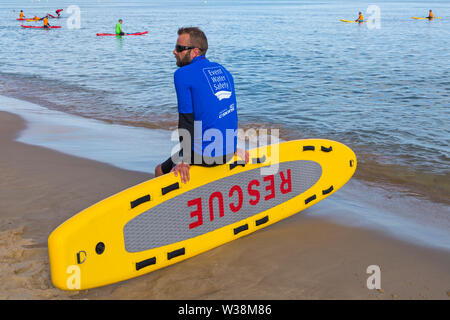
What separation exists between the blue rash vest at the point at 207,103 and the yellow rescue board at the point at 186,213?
0.32m

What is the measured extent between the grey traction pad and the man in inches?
11.3

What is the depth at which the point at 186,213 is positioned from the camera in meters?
4.00

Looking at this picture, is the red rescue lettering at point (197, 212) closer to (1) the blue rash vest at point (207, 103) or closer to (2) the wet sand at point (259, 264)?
(2) the wet sand at point (259, 264)

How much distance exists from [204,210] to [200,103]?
3.50 ft

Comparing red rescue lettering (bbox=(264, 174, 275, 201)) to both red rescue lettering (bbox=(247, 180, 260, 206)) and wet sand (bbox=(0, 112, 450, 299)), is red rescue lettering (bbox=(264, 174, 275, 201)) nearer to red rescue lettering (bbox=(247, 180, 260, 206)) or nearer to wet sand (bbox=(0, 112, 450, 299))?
red rescue lettering (bbox=(247, 180, 260, 206))

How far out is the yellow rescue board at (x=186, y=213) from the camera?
3.38 m

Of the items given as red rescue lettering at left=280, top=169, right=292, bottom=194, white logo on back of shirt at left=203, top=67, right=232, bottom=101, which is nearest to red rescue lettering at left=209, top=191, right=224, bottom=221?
red rescue lettering at left=280, top=169, right=292, bottom=194

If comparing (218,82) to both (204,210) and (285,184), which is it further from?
(285,184)

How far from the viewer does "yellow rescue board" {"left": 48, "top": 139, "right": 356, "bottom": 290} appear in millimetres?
3377

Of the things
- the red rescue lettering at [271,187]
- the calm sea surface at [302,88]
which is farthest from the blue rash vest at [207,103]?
the calm sea surface at [302,88]

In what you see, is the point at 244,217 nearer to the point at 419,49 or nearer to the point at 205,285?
the point at 205,285

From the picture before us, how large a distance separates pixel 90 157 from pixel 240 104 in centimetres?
599

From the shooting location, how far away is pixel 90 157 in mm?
6629
